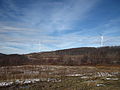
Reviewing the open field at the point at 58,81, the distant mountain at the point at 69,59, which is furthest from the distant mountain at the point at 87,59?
the open field at the point at 58,81

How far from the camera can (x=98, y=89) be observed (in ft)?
41.2

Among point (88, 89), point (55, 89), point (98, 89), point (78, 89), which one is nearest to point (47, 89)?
point (55, 89)

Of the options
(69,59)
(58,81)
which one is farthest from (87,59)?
(58,81)

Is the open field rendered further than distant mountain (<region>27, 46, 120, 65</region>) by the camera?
No

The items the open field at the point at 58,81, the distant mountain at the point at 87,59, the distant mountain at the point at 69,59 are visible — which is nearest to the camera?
the open field at the point at 58,81

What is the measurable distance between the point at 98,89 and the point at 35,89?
6404 mm

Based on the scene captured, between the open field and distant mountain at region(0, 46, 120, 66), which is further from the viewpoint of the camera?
distant mountain at region(0, 46, 120, 66)

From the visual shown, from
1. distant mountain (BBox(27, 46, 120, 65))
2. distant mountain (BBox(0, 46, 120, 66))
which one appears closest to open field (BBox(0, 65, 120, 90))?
distant mountain (BBox(0, 46, 120, 66))

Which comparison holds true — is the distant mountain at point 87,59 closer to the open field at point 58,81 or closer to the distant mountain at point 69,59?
the distant mountain at point 69,59

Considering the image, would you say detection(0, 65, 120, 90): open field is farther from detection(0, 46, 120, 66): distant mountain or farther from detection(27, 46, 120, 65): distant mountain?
detection(27, 46, 120, 65): distant mountain

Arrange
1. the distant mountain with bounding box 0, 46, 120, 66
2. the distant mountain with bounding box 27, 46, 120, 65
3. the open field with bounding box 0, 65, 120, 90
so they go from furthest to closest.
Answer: the distant mountain with bounding box 27, 46, 120, 65
the distant mountain with bounding box 0, 46, 120, 66
the open field with bounding box 0, 65, 120, 90

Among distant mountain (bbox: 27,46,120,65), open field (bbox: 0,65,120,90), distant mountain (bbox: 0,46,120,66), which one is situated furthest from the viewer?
distant mountain (bbox: 27,46,120,65)

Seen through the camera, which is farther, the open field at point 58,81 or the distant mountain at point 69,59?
the distant mountain at point 69,59

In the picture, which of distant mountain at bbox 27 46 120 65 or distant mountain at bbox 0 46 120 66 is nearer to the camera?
distant mountain at bbox 0 46 120 66
